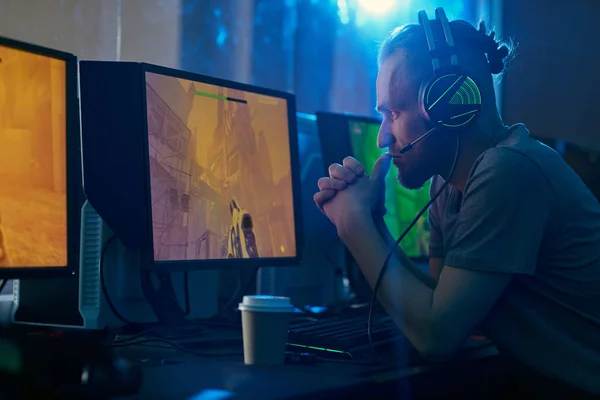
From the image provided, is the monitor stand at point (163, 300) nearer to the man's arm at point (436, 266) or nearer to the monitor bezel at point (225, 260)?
the monitor bezel at point (225, 260)

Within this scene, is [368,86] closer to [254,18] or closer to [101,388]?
[254,18]

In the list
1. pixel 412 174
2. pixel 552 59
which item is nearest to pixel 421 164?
pixel 412 174

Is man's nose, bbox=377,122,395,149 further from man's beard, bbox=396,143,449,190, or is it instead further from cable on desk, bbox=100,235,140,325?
cable on desk, bbox=100,235,140,325

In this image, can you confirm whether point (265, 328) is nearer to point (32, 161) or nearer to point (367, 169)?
point (32, 161)

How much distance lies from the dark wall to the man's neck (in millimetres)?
1308

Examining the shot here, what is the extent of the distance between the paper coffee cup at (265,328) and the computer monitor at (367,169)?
2.33 feet

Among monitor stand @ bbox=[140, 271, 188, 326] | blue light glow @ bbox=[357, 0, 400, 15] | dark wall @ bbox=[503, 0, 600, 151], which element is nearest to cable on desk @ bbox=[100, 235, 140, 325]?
monitor stand @ bbox=[140, 271, 188, 326]

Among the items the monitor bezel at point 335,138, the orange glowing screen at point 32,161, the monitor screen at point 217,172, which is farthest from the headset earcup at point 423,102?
the orange glowing screen at point 32,161

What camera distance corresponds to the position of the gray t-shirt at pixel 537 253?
41.3 inches

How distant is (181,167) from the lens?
4.11 ft

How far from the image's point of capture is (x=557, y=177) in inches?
44.0

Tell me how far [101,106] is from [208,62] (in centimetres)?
131

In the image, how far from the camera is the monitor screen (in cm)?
122

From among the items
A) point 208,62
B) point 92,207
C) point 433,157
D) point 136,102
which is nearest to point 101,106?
point 136,102
